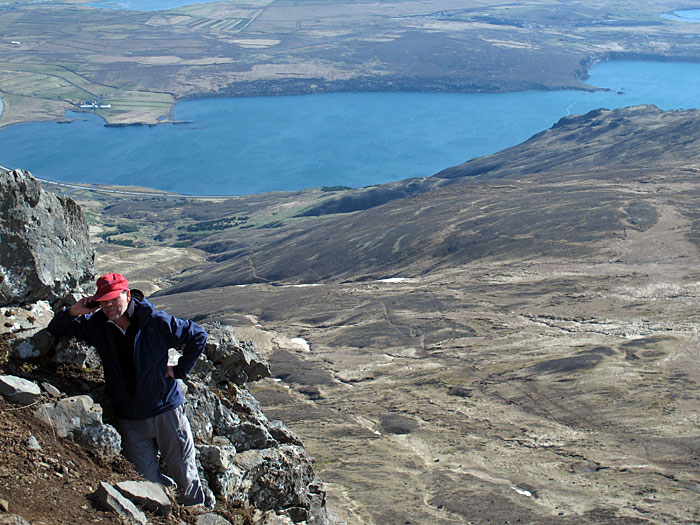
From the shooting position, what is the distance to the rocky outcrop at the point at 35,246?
10.2 metres

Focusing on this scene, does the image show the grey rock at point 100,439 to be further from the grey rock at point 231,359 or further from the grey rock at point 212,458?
the grey rock at point 231,359

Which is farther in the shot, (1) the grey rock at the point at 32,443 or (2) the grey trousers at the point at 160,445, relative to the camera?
(2) the grey trousers at the point at 160,445

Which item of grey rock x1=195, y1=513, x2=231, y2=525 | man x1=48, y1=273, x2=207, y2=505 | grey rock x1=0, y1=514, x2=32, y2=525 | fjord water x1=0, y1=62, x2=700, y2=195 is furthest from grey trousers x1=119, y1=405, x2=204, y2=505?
fjord water x1=0, y1=62, x2=700, y2=195

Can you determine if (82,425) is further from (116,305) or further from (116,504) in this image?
(116,305)

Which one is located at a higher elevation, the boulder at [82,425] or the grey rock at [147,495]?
the boulder at [82,425]

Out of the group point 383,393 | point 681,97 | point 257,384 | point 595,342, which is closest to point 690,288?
point 595,342

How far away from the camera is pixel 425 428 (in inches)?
924

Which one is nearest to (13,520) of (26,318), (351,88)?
(26,318)

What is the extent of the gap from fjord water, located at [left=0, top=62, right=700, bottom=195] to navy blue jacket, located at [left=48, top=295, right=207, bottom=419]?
97.1 m

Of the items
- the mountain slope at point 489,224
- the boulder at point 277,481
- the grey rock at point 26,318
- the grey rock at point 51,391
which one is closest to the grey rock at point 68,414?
the grey rock at point 51,391

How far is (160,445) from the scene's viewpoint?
7.85 metres

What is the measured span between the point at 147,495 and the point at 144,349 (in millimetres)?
1480

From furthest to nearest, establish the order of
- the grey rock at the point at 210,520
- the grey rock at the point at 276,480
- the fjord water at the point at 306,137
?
the fjord water at the point at 306,137 → the grey rock at the point at 276,480 → the grey rock at the point at 210,520

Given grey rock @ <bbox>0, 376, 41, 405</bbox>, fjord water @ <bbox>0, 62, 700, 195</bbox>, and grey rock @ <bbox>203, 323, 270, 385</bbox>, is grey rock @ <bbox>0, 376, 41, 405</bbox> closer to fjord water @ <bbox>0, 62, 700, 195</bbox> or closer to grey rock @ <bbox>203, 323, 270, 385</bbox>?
grey rock @ <bbox>203, 323, 270, 385</bbox>
